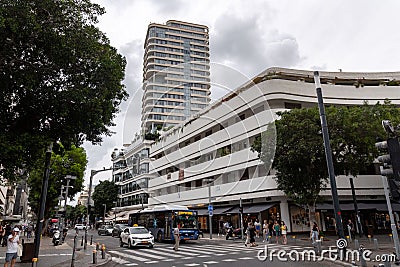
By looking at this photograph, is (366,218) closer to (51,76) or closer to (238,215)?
(238,215)

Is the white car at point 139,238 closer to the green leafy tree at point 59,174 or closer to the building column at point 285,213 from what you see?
the building column at point 285,213

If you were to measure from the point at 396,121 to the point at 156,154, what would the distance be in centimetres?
3516

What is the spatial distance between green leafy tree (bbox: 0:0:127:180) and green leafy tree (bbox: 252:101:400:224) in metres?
13.5

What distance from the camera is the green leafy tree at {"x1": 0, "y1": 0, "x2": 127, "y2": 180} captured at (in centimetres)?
978

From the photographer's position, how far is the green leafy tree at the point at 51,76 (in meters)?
9.78

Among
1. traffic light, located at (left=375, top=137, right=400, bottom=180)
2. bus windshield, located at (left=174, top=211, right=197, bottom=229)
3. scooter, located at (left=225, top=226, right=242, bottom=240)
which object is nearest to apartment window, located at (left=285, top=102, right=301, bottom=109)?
scooter, located at (left=225, top=226, right=242, bottom=240)

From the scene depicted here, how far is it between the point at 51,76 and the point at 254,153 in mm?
22847

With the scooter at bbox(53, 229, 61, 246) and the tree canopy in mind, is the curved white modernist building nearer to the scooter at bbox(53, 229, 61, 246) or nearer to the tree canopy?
the tree canopy

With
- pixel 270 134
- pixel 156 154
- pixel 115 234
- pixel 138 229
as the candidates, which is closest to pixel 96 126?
pixel 138 229

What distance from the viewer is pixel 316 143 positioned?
21.0 metres

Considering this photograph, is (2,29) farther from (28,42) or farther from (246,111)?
(246,111)

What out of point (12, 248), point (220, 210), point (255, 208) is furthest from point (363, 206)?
point (12, 248)

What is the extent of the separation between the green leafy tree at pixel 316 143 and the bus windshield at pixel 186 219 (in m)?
7.39

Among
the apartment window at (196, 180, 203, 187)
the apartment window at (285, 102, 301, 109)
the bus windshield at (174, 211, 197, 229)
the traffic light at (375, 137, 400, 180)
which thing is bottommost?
the bus windshield at (174, 211, 197, 229)
